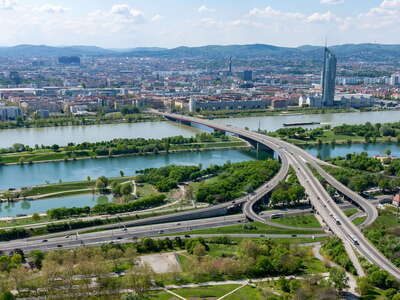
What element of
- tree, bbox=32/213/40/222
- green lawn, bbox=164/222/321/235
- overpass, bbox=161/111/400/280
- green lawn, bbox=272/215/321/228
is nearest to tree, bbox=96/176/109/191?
tree, bbox=32/213/40/222

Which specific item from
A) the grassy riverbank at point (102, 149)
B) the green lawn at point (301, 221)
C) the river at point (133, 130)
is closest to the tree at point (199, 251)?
the green lawn at point (301, 221)

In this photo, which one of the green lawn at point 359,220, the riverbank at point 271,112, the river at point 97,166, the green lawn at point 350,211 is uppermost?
the riverbank at point 271,112

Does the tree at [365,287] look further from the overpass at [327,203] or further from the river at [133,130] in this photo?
the river at [133,130]

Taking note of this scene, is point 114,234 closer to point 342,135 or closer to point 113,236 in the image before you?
point 113,236

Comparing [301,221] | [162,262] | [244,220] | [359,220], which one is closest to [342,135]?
[359,220]

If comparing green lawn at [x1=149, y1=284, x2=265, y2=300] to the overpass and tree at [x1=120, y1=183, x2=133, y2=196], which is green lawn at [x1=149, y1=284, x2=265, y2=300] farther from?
tree at [x1=120, y1=183, x2=133, y2=196]

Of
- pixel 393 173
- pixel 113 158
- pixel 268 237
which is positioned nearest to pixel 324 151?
pixel 393 173
